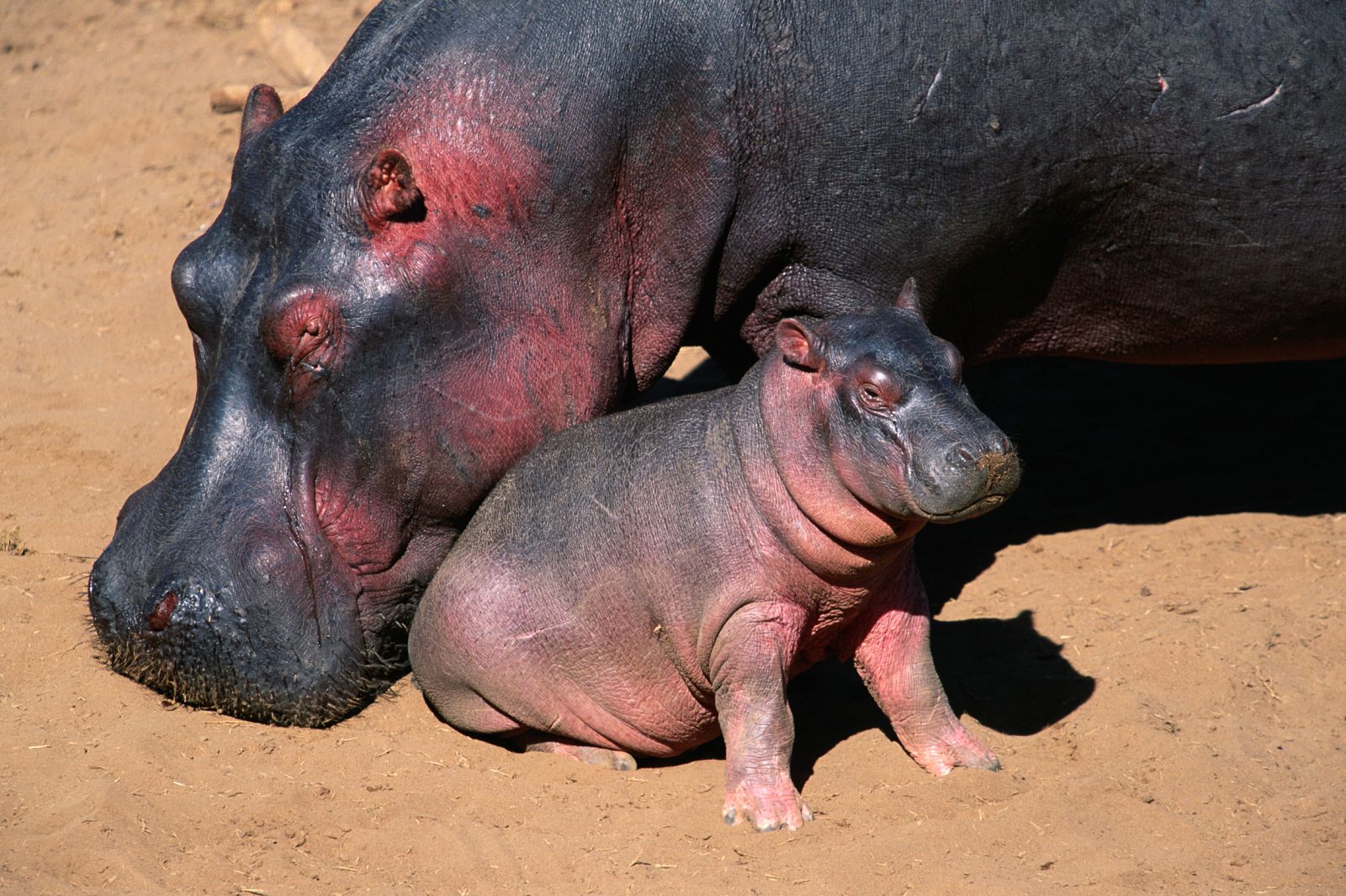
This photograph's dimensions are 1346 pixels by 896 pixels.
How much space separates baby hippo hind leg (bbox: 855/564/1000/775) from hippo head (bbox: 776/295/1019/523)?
1.57 feet

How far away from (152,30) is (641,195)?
7275 mm

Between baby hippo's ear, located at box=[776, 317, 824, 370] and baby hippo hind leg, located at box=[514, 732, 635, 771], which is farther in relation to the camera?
baby hippo hind leg, located at box=[514, 732, 635, 771]

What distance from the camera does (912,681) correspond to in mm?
4633

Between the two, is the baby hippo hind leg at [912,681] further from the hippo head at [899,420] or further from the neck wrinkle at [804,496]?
the hippo head at [899,420]

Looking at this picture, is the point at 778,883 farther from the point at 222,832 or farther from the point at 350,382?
the point at 350,382

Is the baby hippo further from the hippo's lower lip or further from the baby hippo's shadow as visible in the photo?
the baby hippo's shadow

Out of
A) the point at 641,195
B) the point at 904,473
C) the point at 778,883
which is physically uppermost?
the point at 641,195

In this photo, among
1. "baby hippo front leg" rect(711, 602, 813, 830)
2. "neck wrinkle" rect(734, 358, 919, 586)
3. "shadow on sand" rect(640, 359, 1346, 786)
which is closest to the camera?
"neck wrinkle" rect(734, 358, 919, 586)

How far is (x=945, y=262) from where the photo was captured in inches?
211

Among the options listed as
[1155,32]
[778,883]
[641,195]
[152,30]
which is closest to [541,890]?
[778,883]

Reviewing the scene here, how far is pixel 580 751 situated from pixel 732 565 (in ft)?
2.80

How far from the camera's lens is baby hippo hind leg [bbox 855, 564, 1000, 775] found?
4.62 m

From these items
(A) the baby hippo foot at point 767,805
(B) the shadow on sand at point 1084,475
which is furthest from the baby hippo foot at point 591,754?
(A) the baby hippo foot at point 767,805

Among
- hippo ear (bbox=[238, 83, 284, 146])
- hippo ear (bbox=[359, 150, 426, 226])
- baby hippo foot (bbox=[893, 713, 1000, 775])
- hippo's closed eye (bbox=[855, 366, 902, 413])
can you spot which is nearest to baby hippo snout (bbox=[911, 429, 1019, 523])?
hippo's closed eye (bbox=[855, 366, 902, 413])
